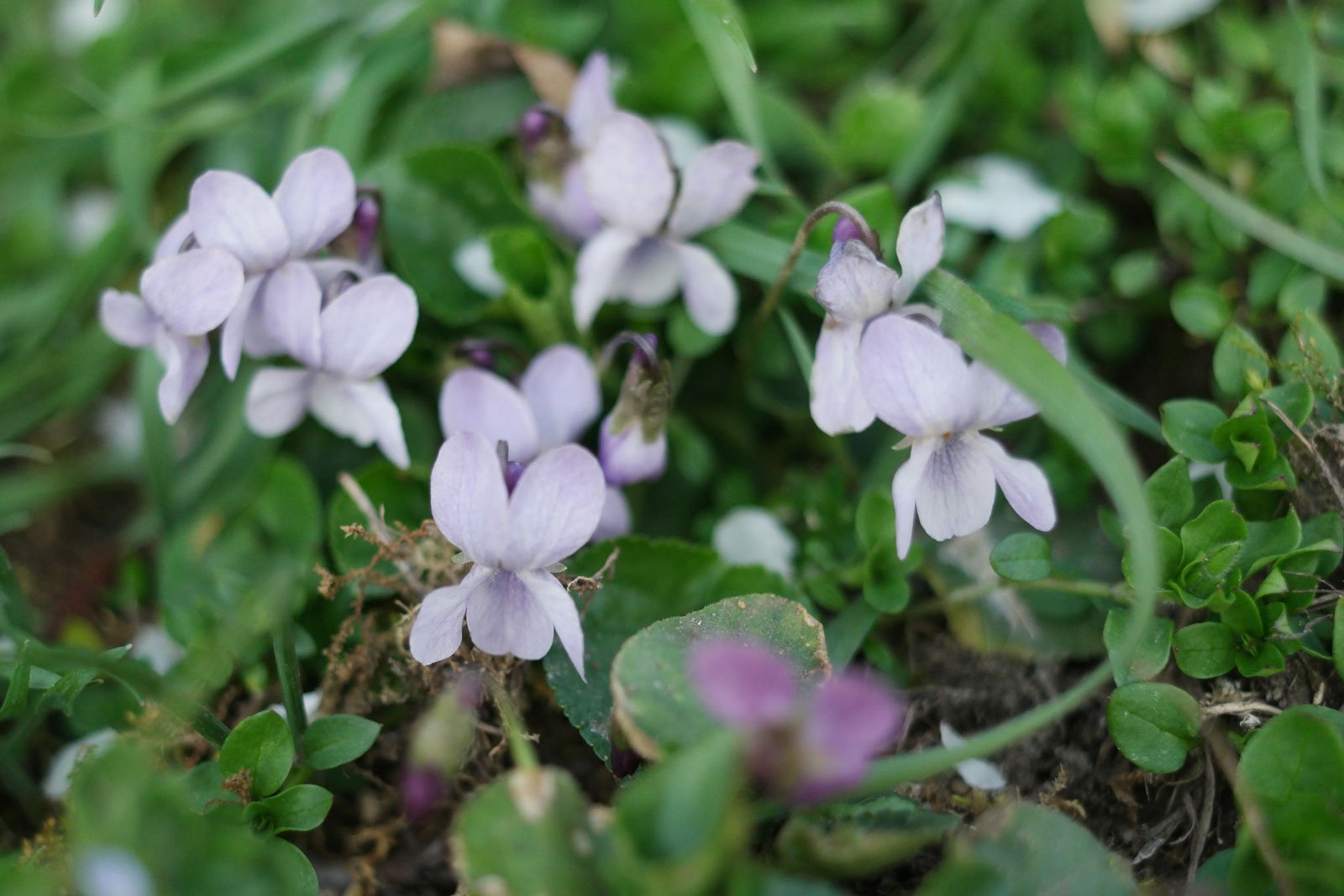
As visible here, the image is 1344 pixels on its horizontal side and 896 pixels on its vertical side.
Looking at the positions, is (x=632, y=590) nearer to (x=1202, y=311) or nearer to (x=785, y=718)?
(x=785, y=718)

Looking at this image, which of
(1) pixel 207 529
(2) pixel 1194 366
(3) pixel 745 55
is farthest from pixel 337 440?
(2) pixel 1194 366

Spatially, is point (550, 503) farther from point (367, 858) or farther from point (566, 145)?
point (566, 145)

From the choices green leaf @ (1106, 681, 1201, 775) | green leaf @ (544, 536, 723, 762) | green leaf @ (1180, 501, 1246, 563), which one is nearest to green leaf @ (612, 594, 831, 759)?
green leaf @ (544, 536, 723, 762)

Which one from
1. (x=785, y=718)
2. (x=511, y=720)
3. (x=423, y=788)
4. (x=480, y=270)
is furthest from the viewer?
(x=480, y=270)

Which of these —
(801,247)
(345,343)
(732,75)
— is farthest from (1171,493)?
(345,343)

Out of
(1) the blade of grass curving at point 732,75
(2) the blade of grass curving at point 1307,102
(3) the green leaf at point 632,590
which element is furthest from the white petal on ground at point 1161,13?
(3) the green leaf at point 632,590

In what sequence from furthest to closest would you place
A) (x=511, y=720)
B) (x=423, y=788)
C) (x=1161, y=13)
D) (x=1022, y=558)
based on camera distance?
1. (x=1161, y=13)
2. (x=1022, y=558)
3. (x=511, y=720)
4. (x=423, y=788)
